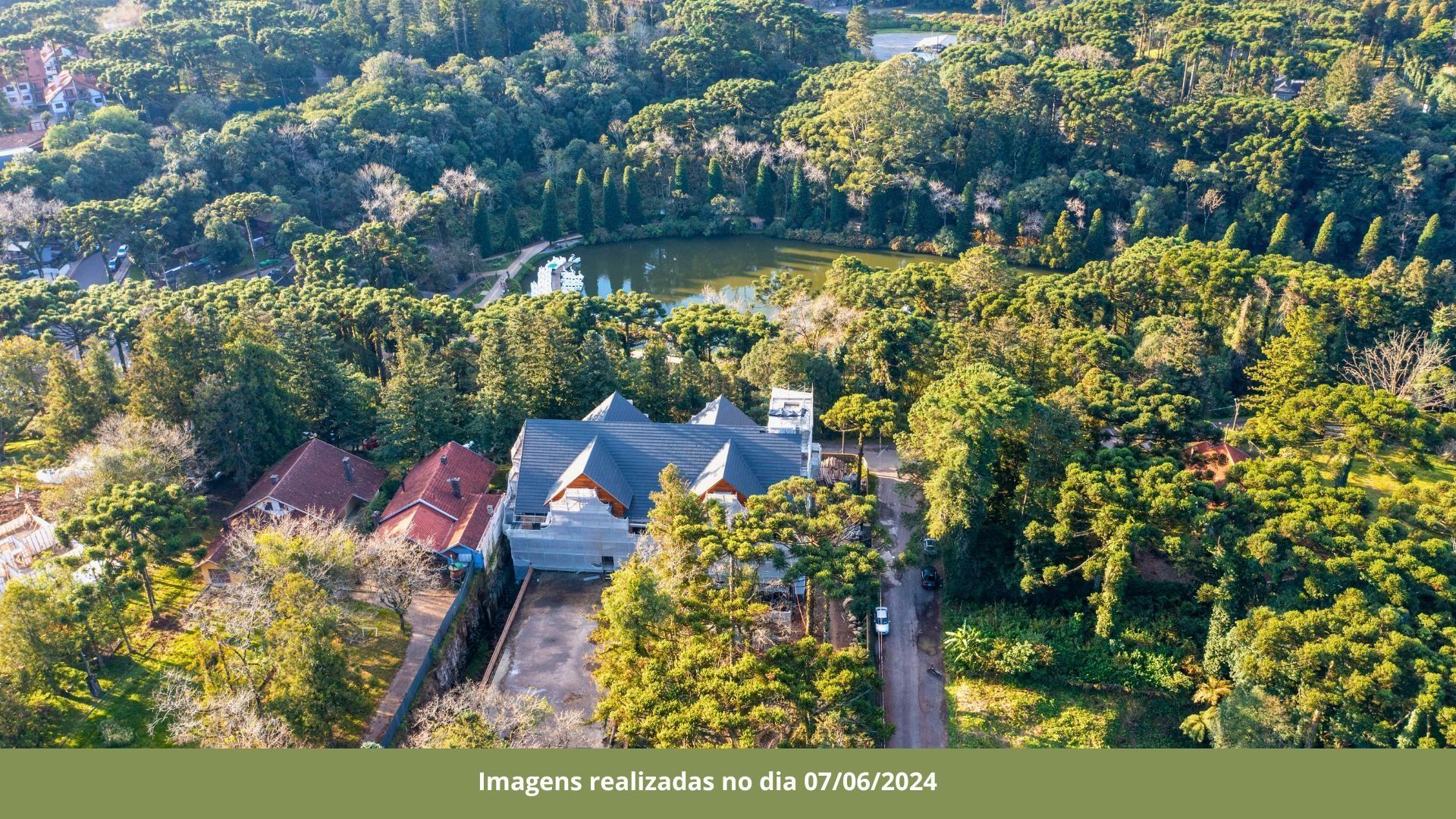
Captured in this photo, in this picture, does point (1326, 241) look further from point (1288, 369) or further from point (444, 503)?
point (444, 503)

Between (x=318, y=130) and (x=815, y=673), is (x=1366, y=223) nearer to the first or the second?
(x=815, y=673)

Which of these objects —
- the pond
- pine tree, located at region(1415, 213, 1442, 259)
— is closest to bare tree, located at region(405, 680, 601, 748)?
the pond

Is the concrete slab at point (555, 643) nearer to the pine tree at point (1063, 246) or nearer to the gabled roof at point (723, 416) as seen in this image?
the gabled roof at point (723, 416)

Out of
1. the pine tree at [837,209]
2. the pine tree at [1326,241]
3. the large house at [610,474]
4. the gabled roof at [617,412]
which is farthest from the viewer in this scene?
the pine tree at [837,209]

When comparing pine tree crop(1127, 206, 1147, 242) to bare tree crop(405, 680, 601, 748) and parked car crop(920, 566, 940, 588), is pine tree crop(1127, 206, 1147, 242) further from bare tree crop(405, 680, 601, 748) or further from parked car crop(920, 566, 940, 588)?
bare tree crop(405, 680, 601, 748)

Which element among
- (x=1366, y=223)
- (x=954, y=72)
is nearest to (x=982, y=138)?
(x=954, y=72)

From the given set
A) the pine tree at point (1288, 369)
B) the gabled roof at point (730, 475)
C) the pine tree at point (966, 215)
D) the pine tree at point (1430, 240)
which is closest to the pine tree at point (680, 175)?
the pine tree at point (966, 215)

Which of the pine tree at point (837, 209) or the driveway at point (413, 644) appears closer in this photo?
the driveway at point (413, 644)
